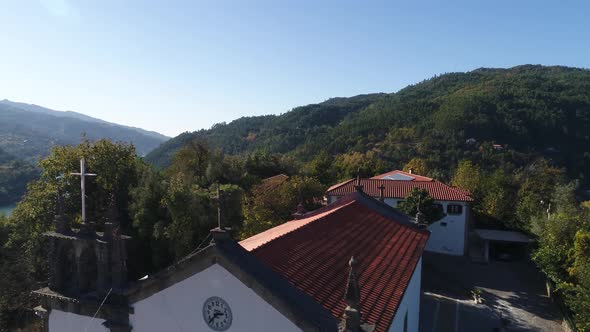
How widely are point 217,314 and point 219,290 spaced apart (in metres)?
0.51

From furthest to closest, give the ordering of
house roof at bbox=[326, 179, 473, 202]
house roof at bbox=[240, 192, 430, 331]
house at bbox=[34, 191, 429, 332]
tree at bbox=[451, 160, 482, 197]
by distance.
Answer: tree at bbox=[451, 160, 482, 197] < house roof at bbox=[326, 179, 473, 202] < house roof at bbox=[240, 192, 430, 331] < house at bbox=[34, 191, 429, 332]

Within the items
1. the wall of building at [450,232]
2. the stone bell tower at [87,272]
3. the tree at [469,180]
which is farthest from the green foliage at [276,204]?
the tree at [469,180]

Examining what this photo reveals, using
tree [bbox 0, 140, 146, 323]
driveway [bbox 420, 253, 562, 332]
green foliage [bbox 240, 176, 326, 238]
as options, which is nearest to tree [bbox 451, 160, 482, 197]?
driveway [bbox 420, 253, 562, 332]

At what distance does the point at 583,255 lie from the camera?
20234 mm

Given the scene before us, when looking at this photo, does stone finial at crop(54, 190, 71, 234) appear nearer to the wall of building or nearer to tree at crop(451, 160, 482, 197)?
the wall of building

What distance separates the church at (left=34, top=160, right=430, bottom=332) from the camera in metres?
7.58

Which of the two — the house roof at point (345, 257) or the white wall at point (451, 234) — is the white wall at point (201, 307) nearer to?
the house roof at point (345, 257)

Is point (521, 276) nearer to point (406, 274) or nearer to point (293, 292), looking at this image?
point (406, 274)

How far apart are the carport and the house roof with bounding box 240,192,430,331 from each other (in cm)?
2017

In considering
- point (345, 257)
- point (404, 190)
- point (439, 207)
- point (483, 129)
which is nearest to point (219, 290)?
point (345, 257)

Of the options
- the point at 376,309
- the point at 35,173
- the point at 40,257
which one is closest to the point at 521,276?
the point at 376,309

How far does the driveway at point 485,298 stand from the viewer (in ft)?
68.2

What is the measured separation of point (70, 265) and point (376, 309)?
7.50 metres

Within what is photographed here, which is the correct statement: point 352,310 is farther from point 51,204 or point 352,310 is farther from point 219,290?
point 51,204
